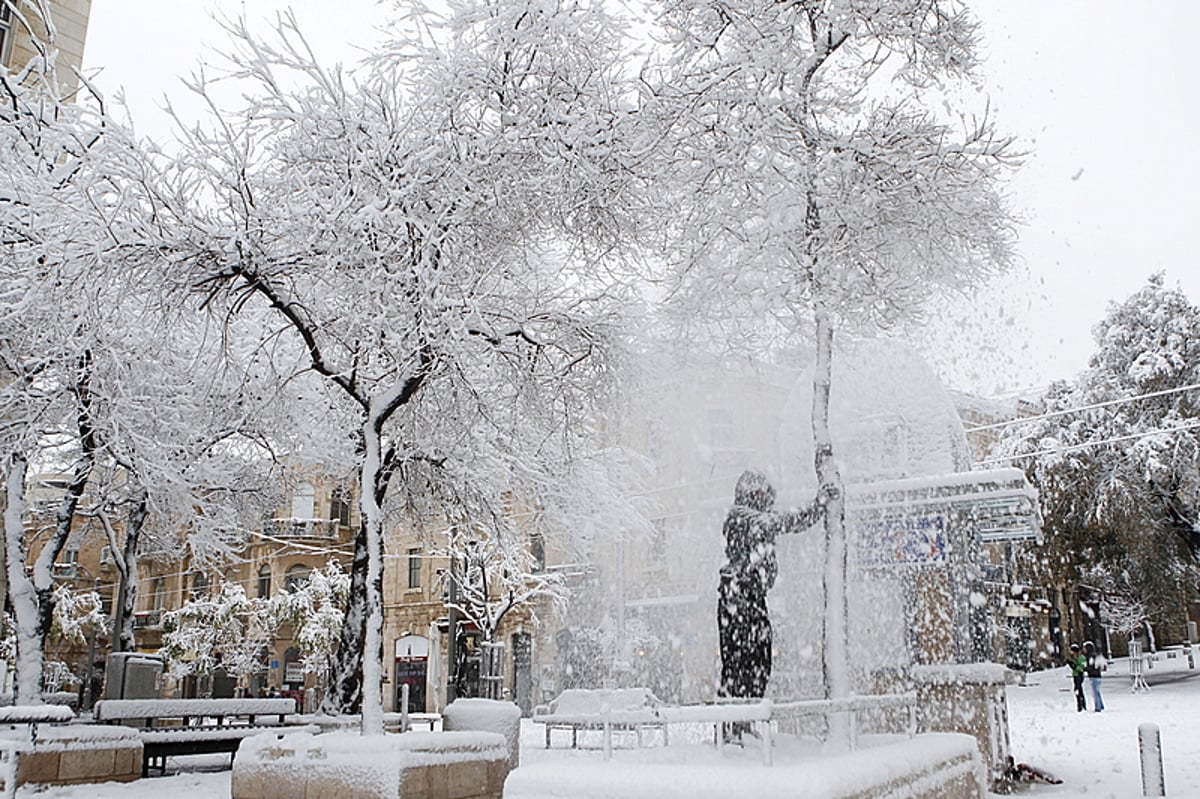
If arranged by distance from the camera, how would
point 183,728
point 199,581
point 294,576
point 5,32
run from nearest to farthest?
point 183,728 → point 5,32 → point 294,576 → point 199,581

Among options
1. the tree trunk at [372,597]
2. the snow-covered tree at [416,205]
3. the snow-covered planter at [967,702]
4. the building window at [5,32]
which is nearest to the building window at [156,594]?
the building window at [5,32]

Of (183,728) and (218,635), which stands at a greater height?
(218,635)

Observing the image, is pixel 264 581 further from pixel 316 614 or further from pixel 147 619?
pixel 316 614

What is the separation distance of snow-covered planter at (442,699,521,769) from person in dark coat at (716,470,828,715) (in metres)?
2.43

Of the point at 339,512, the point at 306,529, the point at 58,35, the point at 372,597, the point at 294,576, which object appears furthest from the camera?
the point at 339,512

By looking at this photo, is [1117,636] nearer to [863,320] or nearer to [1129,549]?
[1129,549]

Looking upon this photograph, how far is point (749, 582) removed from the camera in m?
12.0

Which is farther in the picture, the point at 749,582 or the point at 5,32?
the point at 5,32

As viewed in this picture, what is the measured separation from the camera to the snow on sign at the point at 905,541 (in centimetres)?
1326

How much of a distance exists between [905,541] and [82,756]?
1043 centimetres

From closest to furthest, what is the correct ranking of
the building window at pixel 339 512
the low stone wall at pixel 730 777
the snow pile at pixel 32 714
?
the low stone wall at pixel 730 777 < the snow pile at pixel 32 714 < the building window at pixel 339 512

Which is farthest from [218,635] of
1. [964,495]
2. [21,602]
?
[964,495]

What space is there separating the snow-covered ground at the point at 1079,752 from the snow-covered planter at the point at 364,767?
176 cm

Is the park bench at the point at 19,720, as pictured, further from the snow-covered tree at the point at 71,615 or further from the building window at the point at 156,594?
the building window at the point at 156,594
